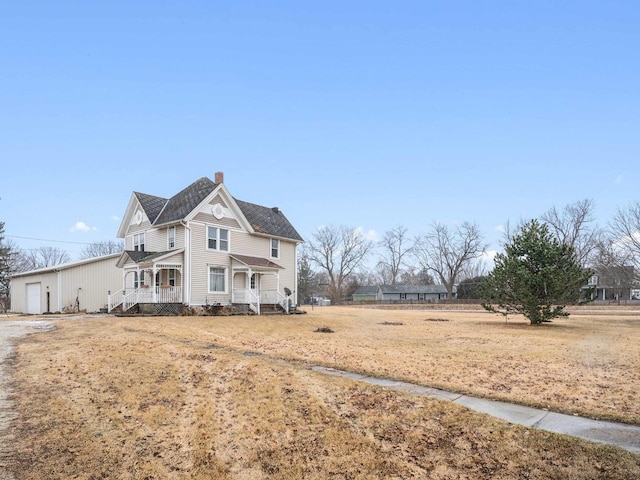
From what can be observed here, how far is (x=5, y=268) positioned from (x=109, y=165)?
23502mm

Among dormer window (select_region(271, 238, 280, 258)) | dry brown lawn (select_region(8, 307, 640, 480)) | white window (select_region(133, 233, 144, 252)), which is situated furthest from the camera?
dormer window (select_region(271, 238, 280, 258))

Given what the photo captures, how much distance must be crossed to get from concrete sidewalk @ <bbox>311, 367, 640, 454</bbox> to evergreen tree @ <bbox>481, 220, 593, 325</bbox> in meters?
15.1

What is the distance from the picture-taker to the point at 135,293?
70.2 ft

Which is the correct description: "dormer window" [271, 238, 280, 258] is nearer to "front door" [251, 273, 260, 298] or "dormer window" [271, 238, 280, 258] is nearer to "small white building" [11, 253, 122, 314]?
"front door" [251, 273, 260, 298]

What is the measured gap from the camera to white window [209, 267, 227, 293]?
23.3 metres

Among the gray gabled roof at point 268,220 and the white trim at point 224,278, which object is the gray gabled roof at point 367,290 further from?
the white trim at point 224,278

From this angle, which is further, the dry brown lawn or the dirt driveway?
the dirt driveway

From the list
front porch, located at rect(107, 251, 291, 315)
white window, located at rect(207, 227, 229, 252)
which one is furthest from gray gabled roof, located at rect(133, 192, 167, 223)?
white window, located at rect(207, 227, 229, 252)

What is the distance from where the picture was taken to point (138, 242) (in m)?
25.5

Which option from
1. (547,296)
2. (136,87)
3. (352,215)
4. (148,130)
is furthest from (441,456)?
(352,215)

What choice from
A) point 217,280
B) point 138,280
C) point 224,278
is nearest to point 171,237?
point 138,280

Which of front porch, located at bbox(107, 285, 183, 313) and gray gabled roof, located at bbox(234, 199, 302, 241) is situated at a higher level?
gray gabled roof, located at bbox(234, 199, 302, 241)

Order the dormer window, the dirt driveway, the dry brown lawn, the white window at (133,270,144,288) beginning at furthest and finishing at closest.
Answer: the dormer window, the white window at (133,270,144,288), the dirt driveway, the dry brown lawn

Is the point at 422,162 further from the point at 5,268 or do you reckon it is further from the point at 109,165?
the point at 5,268
